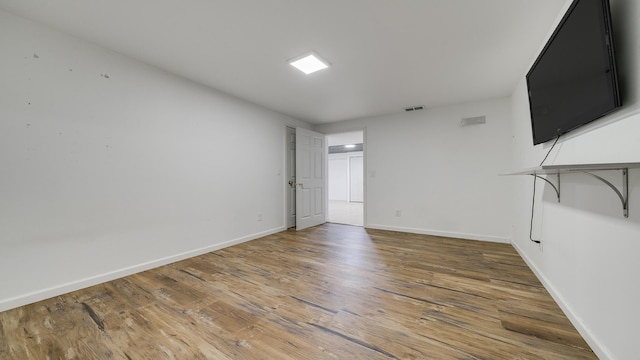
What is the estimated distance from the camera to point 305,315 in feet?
5.53

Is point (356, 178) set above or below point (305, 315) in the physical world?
above

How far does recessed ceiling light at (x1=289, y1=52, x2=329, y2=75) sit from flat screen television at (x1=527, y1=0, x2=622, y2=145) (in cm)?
188

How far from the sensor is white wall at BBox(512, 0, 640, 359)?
1064 millimetres

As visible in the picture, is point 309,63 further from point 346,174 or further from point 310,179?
point 346,174

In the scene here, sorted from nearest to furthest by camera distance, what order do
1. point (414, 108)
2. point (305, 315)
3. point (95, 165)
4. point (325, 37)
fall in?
point (305, 315), point (325, 37), point (95, 165), point (414, 108)

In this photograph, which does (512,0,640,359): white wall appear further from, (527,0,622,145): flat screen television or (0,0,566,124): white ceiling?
→ (0,0,566,124): white ceiling

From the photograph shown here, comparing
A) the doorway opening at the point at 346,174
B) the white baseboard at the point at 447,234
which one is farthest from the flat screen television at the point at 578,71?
the doorway opening at the point at 346,174

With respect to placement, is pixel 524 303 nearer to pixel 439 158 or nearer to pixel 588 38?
pixel 588 38

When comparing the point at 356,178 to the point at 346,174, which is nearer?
the point at 356,178

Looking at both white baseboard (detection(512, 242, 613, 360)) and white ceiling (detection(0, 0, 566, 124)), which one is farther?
white ceiling (detection(0, 0, 566, 124))

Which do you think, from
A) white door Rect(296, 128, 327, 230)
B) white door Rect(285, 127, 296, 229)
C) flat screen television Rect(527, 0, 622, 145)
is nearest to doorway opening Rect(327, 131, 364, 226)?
white door Rect(296, 128, 327, 230)

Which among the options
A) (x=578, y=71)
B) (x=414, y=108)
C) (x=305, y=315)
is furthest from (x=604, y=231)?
(x=414, y=108)

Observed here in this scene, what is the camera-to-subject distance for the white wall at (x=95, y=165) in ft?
5.93

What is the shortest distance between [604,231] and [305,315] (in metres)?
1.94
